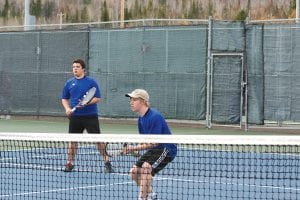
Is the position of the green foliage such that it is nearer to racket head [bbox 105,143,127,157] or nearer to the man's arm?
the man's arm

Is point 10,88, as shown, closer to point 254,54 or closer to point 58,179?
point 254,54

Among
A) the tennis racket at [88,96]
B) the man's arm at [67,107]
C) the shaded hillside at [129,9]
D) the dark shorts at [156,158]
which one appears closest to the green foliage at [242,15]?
the shaded hillside at [129,9]

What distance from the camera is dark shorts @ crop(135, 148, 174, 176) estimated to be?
24.4ft

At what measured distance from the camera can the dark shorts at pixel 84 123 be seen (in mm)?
10656

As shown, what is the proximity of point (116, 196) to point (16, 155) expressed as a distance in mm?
3541

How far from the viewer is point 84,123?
10.7 meters

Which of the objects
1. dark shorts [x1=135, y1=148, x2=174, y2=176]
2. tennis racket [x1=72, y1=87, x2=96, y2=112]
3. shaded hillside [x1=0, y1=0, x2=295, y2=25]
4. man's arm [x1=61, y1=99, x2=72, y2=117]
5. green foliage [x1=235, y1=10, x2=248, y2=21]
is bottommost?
dark shorts [x1=135, y1=148, x2=174, y2=176]

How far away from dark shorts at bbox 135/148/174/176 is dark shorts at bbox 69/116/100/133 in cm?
313

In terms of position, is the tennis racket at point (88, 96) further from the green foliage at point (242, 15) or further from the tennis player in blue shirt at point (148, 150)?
the green foliage at point (242, 15)

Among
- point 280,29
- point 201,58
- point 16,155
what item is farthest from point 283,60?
point 16,155

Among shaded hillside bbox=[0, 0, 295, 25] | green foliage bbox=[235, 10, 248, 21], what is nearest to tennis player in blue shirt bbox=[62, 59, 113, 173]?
Result: green foliage bbox=[235, 10, 248, 21]

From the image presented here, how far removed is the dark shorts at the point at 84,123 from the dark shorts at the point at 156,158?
10.3 feet

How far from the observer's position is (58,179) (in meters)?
9.84

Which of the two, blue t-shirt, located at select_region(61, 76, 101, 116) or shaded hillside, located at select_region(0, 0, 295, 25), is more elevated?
shaded hillside, located at select_region(0, 0, 295, 25)
